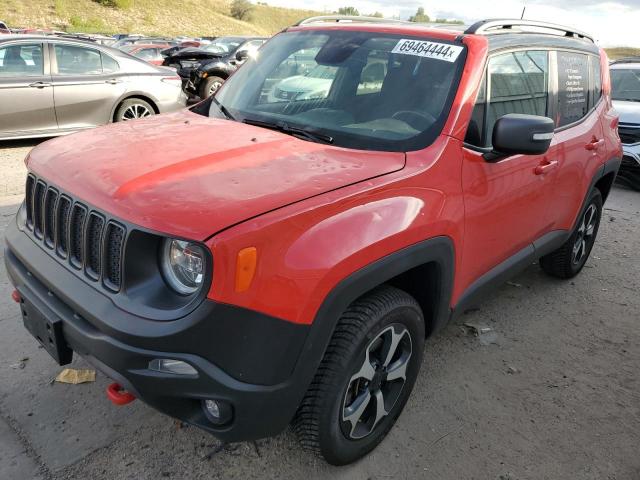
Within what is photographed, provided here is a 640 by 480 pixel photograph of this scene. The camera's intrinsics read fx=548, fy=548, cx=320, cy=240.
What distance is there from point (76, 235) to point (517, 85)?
7.82ft

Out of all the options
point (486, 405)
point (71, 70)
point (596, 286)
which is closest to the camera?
point (486, 405)

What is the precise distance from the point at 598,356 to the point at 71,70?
23.6ft

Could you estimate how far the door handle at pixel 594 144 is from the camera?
12.3 feet

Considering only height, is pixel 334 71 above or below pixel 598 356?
above

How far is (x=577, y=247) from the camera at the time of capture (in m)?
4.39

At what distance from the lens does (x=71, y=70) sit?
24.5 ft

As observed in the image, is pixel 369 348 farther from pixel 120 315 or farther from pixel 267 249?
pixel 120 315

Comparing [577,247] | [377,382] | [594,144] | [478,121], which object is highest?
[478,121]

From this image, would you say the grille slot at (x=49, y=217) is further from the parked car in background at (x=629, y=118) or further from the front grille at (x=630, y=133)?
the front grille at (x=630, y=133)

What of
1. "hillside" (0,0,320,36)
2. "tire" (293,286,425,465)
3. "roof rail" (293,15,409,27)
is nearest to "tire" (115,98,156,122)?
"roof rail" (293,15,409,27)

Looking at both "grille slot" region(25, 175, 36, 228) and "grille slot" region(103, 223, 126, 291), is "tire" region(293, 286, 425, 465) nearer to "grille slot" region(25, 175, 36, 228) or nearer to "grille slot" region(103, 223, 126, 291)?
"grille slot" region(103, 223, 126, 291)

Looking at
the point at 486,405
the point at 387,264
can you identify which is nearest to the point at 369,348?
the point at 387,264

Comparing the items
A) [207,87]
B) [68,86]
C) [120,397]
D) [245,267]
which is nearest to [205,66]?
[207,87]

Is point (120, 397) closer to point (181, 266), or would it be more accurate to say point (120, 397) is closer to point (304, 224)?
point (181, 266)
